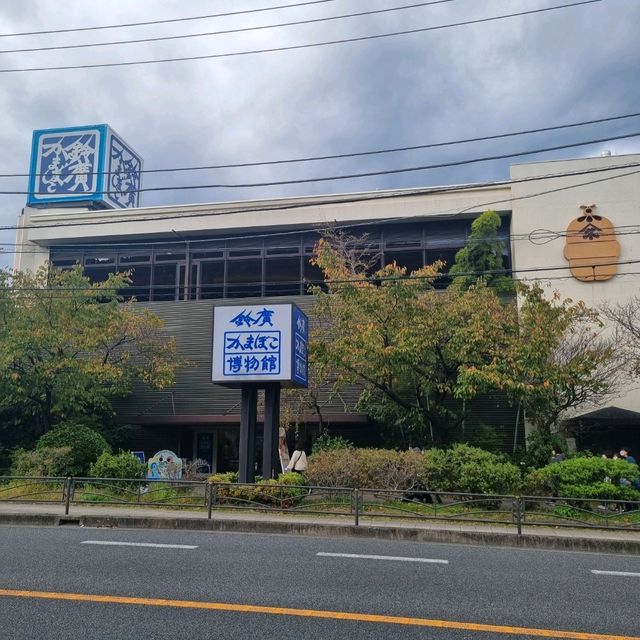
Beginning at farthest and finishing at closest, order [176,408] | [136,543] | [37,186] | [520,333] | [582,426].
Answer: [37,186] → [176,408] → [582,426] → [520,333] → [136,543]

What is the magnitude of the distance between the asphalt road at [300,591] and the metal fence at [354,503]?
6.93 feet

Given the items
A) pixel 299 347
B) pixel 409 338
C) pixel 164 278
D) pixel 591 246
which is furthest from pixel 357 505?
pixel 164 278

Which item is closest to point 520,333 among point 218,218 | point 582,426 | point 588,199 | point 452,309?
point 452,309

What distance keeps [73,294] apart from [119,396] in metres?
4.88

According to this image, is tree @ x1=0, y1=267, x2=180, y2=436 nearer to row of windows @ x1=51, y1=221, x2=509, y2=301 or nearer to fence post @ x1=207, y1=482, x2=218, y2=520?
row of windows @ x1=51, y1=221, x2=509, y2=301

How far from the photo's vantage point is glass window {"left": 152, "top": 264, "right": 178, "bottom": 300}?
27609mm

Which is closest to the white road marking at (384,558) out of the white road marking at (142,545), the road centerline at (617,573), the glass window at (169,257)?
the road centerline at (617,573)

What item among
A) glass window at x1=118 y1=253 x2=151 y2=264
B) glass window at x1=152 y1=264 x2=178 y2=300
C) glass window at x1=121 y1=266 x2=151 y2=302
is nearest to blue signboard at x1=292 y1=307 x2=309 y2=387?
glass window at x1=152 y1=264 x2=178 y2=300

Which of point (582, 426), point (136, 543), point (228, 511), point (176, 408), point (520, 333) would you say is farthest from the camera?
point (176, 408)

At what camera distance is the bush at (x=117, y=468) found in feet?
55.9

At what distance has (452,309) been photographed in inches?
733

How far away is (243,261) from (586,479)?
53.4ft

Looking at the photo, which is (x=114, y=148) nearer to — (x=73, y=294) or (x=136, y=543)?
(x=73, y=294)

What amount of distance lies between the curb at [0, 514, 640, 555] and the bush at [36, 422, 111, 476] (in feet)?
18.0
